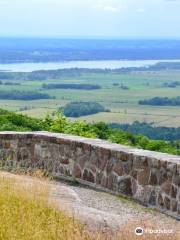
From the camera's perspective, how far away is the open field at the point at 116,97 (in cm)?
7281

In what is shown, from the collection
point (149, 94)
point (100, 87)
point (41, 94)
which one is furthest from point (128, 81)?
point (41, 94)

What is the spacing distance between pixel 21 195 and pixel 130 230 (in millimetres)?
1218

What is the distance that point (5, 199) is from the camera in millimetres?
6469

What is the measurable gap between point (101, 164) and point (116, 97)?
94436mm

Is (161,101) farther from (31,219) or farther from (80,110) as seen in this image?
(31,219)

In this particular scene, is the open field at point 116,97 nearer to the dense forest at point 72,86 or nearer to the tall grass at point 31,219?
the dense forest at point 72,86

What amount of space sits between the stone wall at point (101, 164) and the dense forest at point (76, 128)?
9.58 ft

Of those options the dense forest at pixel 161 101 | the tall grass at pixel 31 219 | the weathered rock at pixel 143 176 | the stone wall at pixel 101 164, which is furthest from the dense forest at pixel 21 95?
the tall grass at pixel 31 219

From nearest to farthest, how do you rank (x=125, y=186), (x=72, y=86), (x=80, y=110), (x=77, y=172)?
1. (x=125, y=186)
2. (x=77, y=172)
3. (x=80, y=110)
4. (x=72, y=86)

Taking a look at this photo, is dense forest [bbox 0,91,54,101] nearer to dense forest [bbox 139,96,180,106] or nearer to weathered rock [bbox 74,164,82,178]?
dense forest [bbox 139,96,180,106]

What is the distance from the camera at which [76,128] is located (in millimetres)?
14383

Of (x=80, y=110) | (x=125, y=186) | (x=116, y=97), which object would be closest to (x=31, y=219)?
(x=125, y=186)

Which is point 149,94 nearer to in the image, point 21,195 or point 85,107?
point 85,107

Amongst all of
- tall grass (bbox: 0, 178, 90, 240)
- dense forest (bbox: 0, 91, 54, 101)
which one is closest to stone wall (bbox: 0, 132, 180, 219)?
tall grass (bbox: 0, 178, 90, 240)
